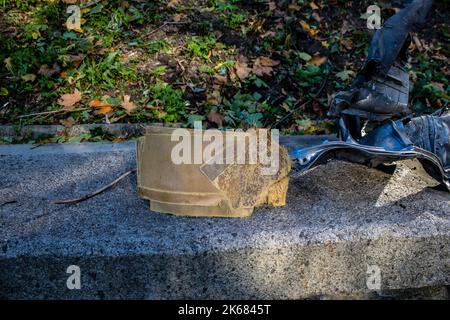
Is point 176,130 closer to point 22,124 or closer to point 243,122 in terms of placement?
point 243,122

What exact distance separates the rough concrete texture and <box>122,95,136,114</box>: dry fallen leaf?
0.79 metres

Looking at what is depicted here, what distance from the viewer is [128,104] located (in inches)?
92.1

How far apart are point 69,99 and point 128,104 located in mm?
305

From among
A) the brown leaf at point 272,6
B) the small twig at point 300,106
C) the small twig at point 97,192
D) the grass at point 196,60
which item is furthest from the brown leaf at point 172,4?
the small twig at point 97,192

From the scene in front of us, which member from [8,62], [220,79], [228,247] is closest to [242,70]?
[220,79]

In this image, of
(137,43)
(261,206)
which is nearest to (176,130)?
(261,206)

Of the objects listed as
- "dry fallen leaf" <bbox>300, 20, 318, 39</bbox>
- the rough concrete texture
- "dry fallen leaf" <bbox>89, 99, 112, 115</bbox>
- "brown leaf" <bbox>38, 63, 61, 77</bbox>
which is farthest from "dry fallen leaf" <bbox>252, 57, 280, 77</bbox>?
the rough concrete texture

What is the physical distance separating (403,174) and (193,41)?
151cm

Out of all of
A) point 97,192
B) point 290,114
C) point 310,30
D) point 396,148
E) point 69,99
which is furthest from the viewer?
point 310,30

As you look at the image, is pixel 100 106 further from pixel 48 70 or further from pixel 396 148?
pixel 396 148

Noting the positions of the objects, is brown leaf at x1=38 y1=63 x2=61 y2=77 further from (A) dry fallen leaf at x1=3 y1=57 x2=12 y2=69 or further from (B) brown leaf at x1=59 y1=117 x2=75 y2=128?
(B) brown leaf at x1=59 y1=117 x2=75 y2=128

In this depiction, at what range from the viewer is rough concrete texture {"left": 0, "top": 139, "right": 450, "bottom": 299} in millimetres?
1303

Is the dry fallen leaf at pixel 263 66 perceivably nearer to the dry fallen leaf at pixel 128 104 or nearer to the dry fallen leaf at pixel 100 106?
the dry fallen leaf at pixel 128 104
